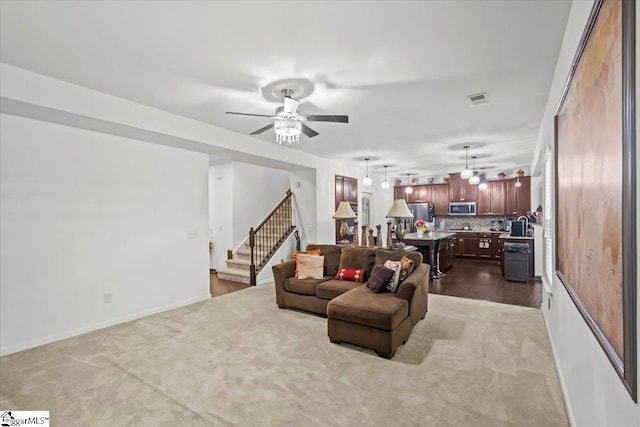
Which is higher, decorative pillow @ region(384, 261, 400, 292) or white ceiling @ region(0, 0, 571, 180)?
white ceiling @ region(0, 0, 571, 180)

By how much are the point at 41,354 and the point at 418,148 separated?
20.8ft

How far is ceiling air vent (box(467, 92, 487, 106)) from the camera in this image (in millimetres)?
3484

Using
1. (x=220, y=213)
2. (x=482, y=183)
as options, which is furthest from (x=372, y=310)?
(x=482, y=183)

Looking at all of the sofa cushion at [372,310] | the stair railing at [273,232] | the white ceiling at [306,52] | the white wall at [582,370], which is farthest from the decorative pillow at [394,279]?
the stair railing at [273,232]

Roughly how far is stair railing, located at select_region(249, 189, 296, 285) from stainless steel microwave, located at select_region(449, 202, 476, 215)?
17.4 ft

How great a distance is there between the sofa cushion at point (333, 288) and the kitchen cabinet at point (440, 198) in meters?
6.79

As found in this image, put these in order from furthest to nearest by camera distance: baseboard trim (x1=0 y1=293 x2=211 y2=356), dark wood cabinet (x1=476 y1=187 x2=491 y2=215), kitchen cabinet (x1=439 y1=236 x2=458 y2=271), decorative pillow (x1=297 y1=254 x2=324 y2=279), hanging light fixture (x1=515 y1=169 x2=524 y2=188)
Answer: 1. dark wood cabinet (x1=476 y1=187 x2=491 y2=215)
2. hanging light fixture (x1=515 y1=169 x2=524 y2=188)
3. kitchen cabinet (x1=439 y1=236 x2=458 y2=271)
4. decorative pillow (x1=297 y1=254 x2=324 y2=279)
5. baseboard trim (x1=0 y1=293 x2=211 y2=356)

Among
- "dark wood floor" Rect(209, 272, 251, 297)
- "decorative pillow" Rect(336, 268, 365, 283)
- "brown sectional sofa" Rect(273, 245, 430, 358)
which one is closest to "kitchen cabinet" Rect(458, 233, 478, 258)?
"brown sectional sofa" Rect(273, 245, 430, 358)

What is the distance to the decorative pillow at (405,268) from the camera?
147 inches

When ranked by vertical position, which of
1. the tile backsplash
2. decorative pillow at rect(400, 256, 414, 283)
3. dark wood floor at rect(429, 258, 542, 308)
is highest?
the tile backsplash

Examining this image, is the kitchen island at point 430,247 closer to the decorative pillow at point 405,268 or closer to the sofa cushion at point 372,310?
the decorative pillow at point 405,268

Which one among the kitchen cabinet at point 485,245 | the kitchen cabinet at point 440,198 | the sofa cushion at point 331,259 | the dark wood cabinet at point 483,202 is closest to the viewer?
the sofa cushion at point 331,259

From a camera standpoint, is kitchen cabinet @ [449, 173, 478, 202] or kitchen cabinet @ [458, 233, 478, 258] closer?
kitchen cabinet @ [458, 233, 478, 258]

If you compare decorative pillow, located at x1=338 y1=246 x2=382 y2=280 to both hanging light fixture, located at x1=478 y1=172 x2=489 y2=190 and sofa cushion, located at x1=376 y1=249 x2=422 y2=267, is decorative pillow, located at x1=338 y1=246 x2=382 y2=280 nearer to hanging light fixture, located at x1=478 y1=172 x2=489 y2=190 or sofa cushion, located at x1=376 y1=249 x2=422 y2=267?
sofa cushion, located at x1=376 y1=249 x2=422 y2=267
